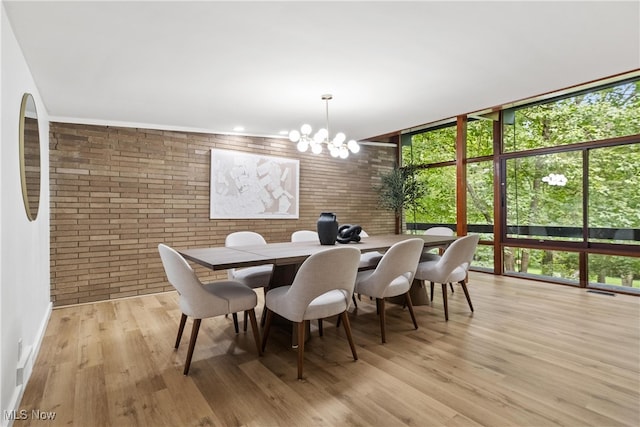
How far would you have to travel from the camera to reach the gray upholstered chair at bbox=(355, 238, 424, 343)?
2.71 metres

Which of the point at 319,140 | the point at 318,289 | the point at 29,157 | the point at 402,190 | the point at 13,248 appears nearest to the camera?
the point at 13,248

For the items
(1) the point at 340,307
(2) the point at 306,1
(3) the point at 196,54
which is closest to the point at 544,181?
(1) the point at 340,307

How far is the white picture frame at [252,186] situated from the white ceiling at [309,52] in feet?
3.74

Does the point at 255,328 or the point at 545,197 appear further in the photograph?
the point at 545,197

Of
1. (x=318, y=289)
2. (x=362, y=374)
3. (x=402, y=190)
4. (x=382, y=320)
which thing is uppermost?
(x=402, y=190)

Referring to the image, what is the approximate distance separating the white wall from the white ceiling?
0.26 meters

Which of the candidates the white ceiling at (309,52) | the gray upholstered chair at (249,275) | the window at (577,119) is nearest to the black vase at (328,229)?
the gray upholstered chair at (249,275)

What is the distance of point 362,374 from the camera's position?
2246mm

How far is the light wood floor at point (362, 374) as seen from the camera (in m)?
1.81

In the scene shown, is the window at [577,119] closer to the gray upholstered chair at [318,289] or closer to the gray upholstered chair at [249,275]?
the gray upholstered chair at [318,289]

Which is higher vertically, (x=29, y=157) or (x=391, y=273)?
(x=29, y=157)

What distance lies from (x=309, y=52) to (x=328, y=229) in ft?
5.04

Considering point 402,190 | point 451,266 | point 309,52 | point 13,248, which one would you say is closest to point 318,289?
point 451,266

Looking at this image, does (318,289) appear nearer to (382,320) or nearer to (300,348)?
(300,348)
